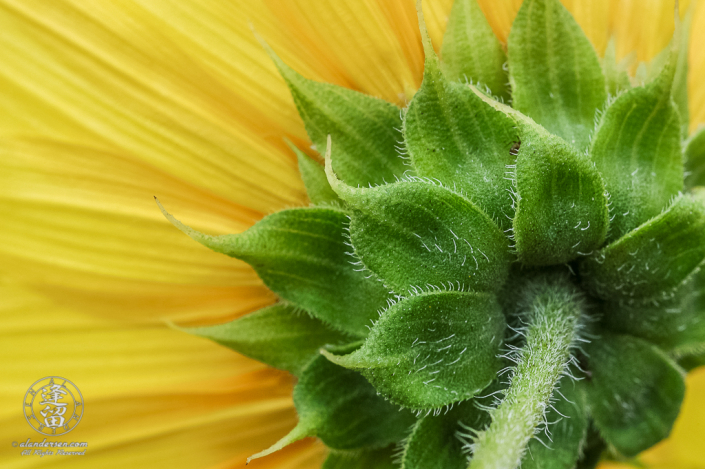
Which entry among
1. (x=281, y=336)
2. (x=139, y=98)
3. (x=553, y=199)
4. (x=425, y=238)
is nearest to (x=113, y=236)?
(x=139, y=98)

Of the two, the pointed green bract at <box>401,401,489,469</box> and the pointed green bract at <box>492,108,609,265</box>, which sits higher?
the pointed green bract at <box>492,108,609,265</box>

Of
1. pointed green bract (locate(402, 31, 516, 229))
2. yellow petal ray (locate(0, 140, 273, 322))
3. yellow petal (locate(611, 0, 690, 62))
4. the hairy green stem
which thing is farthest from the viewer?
yellow petal (locate(611, 0, 690, 62))

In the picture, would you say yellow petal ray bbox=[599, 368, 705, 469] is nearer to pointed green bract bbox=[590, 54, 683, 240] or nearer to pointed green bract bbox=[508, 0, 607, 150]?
pointed green bract bbox=[590, 54, 683, 240]

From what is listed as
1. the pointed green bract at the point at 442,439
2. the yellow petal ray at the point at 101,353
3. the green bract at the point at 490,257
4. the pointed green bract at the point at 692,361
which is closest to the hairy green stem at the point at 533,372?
the green bract at the point at 490,257

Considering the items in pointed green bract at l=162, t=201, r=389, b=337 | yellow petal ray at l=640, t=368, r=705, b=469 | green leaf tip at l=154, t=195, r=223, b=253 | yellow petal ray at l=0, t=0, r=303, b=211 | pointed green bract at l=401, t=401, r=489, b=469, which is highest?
yellow petal ray at l=0, t=0, r=303, b=211

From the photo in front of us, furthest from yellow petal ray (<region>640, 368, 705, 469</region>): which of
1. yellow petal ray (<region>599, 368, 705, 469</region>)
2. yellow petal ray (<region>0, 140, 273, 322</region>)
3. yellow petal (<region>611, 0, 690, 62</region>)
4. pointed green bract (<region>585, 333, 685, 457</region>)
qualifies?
yellow petal ray (<region>0, 140, 273, 322</region>)

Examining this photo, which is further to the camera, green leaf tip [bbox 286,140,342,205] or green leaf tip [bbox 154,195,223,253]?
green leaf tip [bbox 286,140,342,205]

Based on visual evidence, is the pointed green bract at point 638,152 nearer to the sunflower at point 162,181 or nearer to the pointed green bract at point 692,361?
the sunflower at point 162,181
